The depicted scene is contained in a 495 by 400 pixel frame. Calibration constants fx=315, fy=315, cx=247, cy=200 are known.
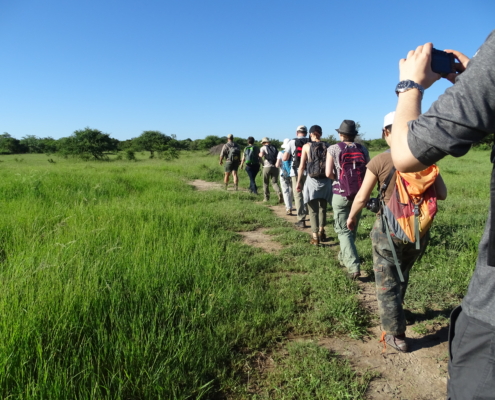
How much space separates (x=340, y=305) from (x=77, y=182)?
826cm

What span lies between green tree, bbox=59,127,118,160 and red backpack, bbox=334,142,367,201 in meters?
35.1

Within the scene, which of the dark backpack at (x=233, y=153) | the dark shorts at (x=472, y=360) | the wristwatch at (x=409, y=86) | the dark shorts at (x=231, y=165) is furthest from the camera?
the dark shorts at (x=231, y=165)

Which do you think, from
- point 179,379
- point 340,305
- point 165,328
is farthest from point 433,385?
point 165,328

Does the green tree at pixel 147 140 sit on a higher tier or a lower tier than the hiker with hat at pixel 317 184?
higher

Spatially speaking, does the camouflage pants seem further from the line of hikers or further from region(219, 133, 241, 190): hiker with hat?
region(219, 133, 241, 190): hiker with hat

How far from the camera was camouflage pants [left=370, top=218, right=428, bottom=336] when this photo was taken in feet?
8.07

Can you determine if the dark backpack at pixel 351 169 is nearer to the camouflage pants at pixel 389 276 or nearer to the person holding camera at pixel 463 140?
the camouflage pants at pixel 389 276

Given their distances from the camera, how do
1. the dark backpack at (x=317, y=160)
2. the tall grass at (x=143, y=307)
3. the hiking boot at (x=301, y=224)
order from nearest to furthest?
the tall grass at (x=143, y=307)
the dark backpack at (x=317, y=160)
the hiking boot at (x=301, y=224)

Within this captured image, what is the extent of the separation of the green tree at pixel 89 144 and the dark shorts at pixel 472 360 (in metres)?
37.4

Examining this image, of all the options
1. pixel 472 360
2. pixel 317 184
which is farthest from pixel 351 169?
pixel 472 360

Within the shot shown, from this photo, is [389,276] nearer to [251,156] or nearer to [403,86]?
[403,86]

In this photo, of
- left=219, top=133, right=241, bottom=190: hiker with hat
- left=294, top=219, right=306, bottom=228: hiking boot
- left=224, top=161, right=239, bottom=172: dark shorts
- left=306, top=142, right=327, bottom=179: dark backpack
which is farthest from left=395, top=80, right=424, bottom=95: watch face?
left=224, top=161, right=239, bottom=172: dark shorts

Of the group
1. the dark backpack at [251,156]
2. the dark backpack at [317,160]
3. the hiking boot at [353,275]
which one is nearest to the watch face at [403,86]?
the hiking boot at [353,275]

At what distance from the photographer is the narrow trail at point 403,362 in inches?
84.5
